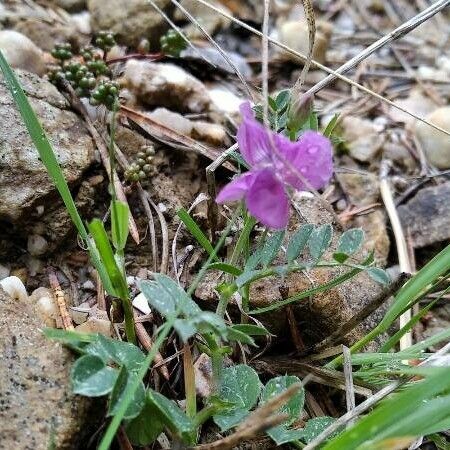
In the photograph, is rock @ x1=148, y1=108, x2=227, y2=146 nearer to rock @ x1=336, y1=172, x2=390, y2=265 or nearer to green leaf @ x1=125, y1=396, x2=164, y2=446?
rock @ x1=336, y1=172, x2=390, y2=265

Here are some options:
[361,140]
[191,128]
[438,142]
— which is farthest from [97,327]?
[438,142]

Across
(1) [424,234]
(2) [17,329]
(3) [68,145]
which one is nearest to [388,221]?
(1) [424,234]

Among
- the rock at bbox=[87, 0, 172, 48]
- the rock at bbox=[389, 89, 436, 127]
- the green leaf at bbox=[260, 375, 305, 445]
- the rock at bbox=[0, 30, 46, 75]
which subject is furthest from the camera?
the rock at bbox=[389, 89, 436, 127]

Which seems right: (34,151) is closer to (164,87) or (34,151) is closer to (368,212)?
(164,87)

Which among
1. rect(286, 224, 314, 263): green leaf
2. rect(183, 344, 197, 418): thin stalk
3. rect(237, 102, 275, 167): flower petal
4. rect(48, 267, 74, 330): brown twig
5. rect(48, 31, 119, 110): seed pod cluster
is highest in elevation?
rect(237, 102, 275, 167): flower petal

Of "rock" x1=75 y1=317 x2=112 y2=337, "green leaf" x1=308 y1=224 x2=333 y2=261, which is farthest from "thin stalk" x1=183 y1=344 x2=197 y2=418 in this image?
"green leaf" x1=308 y1=224 x2=333 y2=261

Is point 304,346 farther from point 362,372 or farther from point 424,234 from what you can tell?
point 424,234
